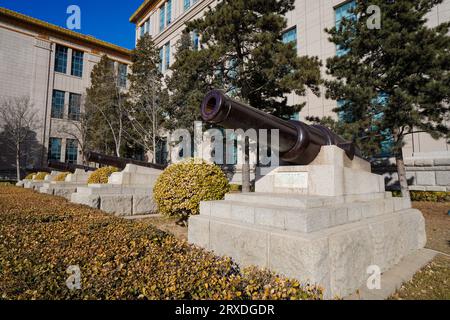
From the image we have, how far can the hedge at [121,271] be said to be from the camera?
188 cm

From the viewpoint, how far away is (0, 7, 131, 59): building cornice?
28.5 meters

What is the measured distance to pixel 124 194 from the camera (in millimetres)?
8867

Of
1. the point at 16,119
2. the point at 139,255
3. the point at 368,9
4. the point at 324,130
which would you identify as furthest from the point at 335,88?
the point at 16,119

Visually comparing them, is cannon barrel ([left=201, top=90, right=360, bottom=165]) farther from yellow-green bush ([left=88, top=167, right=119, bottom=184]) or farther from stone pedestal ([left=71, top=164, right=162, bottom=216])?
yellow-green bush ([left=88, top=167, right=119, bottom=184])

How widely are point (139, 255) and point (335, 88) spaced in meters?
11.1

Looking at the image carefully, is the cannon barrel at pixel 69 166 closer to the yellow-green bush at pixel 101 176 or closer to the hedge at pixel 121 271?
the yellow-green bush at pixel 101 176

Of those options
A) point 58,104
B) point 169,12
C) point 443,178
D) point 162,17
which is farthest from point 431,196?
point 58,104

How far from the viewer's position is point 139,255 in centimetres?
275

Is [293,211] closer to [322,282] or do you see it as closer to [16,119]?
[322,282]

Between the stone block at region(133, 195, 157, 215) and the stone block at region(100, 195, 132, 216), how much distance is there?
0.19 meters

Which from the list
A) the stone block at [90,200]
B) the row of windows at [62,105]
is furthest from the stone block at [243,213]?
the row of windows at [62,105]

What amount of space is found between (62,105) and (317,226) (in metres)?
36.4

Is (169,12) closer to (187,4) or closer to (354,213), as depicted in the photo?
(187,4)

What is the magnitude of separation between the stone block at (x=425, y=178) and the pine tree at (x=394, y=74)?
254 centimetres
